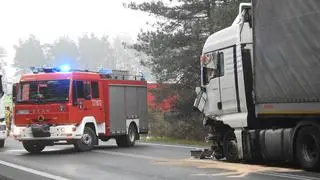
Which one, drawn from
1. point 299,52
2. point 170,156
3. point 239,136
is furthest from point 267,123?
point 170,156

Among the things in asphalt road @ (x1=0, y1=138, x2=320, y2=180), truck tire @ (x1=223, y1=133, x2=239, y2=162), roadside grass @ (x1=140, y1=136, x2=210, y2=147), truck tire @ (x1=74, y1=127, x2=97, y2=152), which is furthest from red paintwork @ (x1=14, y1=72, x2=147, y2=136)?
truck tire @ (x1=223, y1=133, x2=239, y2=162)

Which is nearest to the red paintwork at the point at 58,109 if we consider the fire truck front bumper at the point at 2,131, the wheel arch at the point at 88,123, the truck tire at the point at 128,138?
the wheel arch at the point at 88,123

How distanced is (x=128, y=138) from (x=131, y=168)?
27.1 feet

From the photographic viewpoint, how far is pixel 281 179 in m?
11.2

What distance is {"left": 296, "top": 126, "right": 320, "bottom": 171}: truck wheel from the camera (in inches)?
469

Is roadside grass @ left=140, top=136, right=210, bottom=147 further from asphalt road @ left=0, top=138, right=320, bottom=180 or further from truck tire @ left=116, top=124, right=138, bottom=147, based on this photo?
asphalt road @ left=0, top=138, right=320, bottom=180

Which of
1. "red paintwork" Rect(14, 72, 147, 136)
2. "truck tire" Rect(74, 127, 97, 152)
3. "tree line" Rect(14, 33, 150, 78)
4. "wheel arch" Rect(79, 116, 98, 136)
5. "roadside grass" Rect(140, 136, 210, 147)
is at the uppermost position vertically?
"tree line" Rect(14, 33, 150, 78)

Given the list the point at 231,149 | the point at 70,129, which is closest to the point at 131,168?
the point at 231,149

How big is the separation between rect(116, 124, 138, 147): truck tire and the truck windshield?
3780 millimetres

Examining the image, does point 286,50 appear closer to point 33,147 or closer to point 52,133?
point 52,133

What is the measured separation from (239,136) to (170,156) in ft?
10.9

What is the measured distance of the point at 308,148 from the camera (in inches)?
484

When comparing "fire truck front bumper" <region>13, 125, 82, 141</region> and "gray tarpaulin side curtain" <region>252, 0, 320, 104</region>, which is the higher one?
"gray tarpaulin side curtain" <region>252, 0, 320, 104</region>

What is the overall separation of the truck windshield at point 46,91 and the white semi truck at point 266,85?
5199 millimetres
